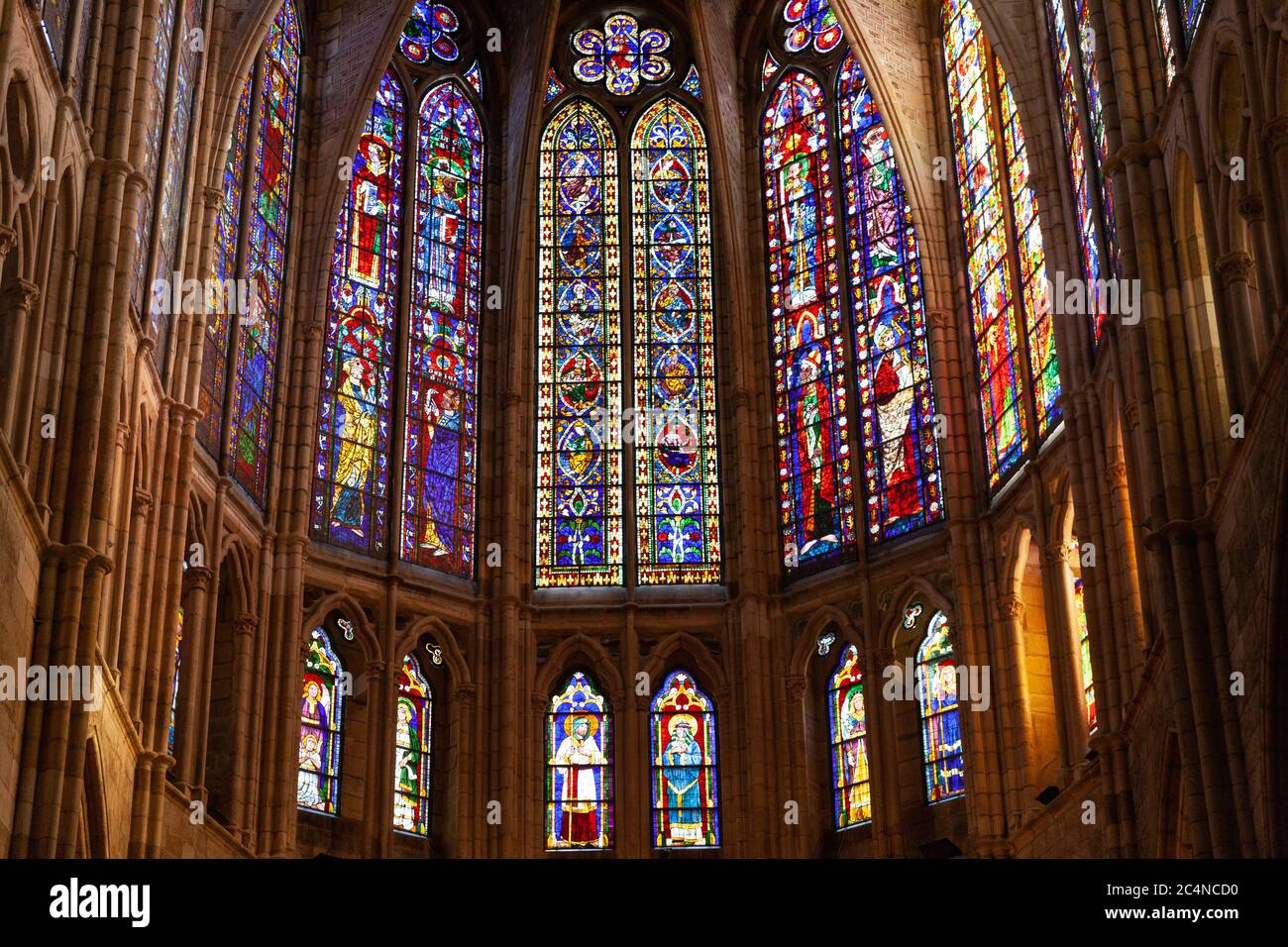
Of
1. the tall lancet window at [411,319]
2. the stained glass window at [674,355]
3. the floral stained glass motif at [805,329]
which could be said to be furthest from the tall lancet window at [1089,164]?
the tall lancet window at [411,319]

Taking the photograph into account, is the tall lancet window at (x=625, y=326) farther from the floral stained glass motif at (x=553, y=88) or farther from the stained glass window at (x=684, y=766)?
the stained glass window at (x=684, y=766)

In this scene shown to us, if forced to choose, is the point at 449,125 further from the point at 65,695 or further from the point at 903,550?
the point at 65,695

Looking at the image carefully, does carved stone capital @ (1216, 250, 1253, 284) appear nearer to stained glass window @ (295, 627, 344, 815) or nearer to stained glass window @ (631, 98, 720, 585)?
stained glass window @ (631, 98, 720, 585)

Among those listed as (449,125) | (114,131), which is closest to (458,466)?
(449,125)

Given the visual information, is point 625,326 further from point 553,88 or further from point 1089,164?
point 1089,164

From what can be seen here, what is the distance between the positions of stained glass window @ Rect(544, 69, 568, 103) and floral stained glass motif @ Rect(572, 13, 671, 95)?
0.28m

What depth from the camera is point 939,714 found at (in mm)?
24219

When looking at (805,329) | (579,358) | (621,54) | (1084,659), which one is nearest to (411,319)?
(579,358)

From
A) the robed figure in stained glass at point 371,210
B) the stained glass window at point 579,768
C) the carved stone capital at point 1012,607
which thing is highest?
the robed figure in stained glass at point 371,210

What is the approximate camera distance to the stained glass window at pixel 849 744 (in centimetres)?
2484

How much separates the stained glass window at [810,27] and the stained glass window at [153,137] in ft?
34.7

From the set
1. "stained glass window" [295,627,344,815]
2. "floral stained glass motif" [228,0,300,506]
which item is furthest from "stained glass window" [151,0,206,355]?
"stained glass window" [295,627,344,815]

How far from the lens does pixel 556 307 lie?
28.5m

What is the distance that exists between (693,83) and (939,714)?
34.4 ft
